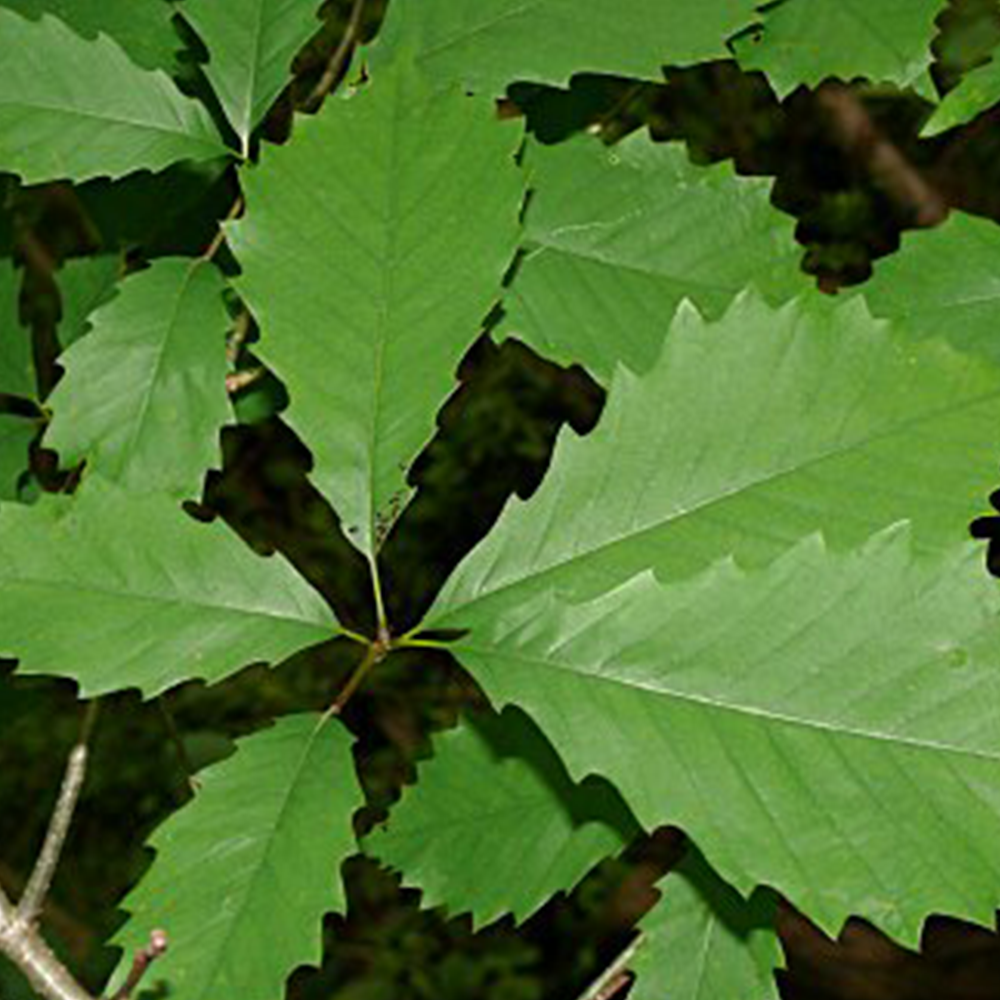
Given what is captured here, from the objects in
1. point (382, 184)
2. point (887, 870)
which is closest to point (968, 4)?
point (382, 184)

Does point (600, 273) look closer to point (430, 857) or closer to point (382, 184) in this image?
point (382, 184)

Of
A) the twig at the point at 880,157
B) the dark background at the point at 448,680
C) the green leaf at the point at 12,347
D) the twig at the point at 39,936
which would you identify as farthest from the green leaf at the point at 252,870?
the twig at the point at 880,157

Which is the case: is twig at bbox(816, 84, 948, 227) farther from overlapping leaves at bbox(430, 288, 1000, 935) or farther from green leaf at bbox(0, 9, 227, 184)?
overlapping leaves at bbox(430, 288, 1000, 935)

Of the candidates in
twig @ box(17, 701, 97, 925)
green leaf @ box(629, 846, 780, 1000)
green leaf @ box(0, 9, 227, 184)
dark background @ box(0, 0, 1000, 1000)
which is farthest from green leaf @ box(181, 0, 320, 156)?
dark background @ box(0, 0, 1000, 1000)

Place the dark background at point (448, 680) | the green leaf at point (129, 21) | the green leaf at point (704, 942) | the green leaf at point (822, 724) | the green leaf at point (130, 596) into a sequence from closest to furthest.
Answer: the green leaf at point (822, 724)
the green leaf at point (130, 596)
the green leaf at point (704, 942)
the green leaf at point (129, 21)
the dark background at point (448, 680)

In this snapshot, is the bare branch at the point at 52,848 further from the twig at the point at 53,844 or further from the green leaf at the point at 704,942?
the green leaf at the point at 704,942

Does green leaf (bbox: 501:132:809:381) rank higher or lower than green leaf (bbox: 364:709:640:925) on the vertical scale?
higher
